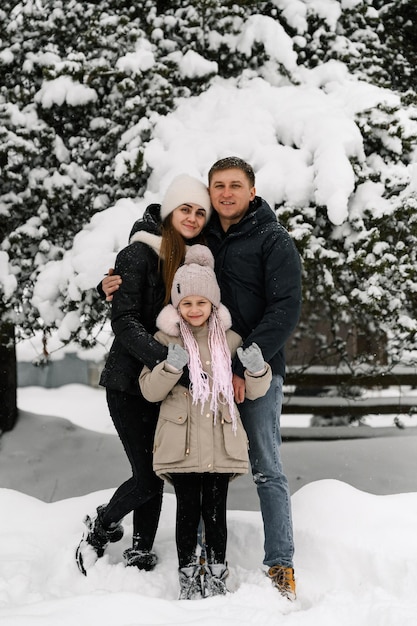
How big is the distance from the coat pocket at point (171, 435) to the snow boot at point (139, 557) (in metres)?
0.66

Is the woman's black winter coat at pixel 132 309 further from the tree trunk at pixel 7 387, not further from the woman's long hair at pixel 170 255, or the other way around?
the tree trunk at pixel 7 387

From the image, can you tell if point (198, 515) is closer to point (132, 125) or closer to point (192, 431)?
point (192, 431)

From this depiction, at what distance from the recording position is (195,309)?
2.96m

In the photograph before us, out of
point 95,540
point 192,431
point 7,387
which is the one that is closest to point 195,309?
point 192,431

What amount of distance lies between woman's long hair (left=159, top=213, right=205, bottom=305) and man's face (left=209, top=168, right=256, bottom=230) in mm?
262

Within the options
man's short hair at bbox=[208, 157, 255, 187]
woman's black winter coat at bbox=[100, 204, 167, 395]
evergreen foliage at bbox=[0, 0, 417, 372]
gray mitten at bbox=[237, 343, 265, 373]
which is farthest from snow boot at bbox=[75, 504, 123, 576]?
man's short hair at bbox=[208, 157, 255, 187]

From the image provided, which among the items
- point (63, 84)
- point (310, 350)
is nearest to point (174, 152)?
point (63, 84)

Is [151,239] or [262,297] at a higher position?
[151,239]

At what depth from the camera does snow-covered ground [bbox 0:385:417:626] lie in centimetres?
264

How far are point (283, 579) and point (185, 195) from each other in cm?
193

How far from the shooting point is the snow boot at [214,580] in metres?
2.94

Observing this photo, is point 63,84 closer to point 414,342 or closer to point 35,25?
point 35,25

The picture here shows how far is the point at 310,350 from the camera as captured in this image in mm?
12438

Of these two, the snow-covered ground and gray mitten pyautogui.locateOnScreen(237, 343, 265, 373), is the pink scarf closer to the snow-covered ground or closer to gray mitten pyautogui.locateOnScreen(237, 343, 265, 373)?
gray mitten pyautogui.locateOnScreen(237, 343, 265, 373)
